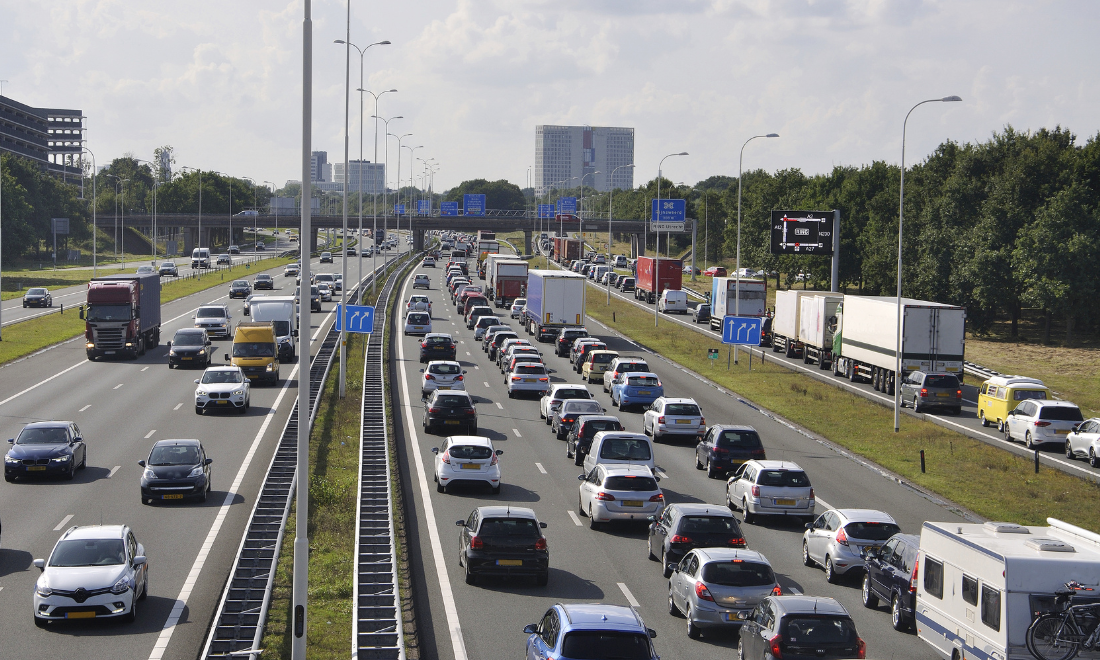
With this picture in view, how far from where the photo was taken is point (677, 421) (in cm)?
3759

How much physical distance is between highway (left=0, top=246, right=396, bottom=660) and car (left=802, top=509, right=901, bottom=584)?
11419 millimetres

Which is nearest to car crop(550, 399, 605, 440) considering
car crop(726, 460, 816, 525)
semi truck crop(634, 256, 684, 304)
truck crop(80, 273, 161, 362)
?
car crop(726, 460, 816, 525)

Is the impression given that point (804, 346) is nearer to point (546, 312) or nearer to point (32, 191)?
point (546, 312)

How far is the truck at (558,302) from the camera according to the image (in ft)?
215

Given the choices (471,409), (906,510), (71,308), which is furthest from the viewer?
(71,308)

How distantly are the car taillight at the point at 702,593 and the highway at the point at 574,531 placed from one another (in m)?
0.67

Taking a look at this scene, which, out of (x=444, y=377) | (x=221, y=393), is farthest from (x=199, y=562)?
(x=444, y=377)

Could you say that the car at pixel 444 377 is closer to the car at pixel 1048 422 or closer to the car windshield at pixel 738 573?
the car at pixel 1048 422

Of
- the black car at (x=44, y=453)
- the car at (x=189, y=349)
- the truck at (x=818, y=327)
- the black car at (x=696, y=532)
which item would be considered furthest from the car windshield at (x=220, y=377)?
the truck at (x=818, y=327)

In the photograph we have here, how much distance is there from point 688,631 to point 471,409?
65.8ft

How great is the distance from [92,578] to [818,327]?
48.7 m

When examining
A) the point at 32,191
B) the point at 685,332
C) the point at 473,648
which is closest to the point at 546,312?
the point at 685,332

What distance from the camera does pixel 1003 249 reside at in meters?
77.1

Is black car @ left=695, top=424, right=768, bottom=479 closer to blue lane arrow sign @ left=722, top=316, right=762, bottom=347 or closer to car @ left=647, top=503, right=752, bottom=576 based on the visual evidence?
car @ left=647, top=503, right=752, bottom=576
